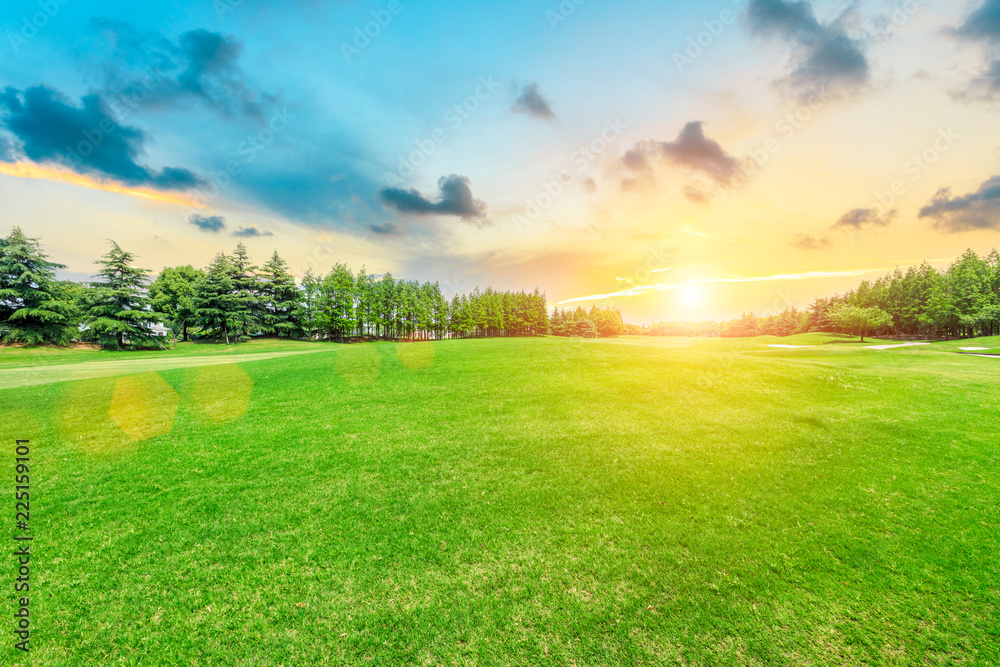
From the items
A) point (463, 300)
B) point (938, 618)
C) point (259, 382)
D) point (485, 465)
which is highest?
point (463, 300)

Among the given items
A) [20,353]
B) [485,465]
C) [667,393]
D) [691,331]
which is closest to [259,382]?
[485,465]

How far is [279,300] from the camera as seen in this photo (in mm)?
62125

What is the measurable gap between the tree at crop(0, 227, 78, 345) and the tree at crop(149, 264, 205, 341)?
1595 centimetres

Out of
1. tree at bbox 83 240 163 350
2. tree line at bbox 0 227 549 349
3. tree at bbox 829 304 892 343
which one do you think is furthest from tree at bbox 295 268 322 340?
tree at bbox 829 304 892 343

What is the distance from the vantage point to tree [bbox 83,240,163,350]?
3750 cm

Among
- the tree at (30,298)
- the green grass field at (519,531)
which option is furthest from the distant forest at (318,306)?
the green grass field at (519,531)

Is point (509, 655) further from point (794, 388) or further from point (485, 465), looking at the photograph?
point (794, 388)

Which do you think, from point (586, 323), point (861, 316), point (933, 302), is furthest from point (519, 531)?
point (586, 323)

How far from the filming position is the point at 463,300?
8406 centimetres

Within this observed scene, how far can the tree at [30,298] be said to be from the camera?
3312cm

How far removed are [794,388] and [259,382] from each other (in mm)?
21339

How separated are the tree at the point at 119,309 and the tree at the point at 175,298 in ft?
38.8

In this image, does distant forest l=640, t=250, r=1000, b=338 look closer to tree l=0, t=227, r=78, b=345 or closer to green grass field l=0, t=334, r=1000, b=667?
green grass field l=0, t=334, r=1000, b=667

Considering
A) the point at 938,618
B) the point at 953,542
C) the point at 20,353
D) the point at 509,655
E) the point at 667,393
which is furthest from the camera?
the point at 20,353
